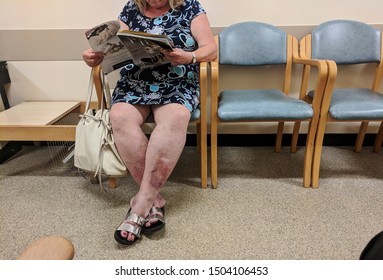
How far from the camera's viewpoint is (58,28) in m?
1.75

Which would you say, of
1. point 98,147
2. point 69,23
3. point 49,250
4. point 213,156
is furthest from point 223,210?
point 69,23

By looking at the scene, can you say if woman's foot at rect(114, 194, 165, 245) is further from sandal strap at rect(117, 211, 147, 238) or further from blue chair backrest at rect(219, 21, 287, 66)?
blue chair backrest at rect(219, 21, 287, 66)

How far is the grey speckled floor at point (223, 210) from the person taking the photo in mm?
1130

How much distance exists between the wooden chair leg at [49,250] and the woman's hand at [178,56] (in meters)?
0.90

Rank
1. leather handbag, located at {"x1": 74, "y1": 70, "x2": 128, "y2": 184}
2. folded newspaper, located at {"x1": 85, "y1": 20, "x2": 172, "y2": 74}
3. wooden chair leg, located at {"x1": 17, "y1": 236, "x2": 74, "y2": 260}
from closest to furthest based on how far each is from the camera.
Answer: wooden chair leg, located at {"x1": 17, "y1": 236, "x2": 74, "y2": 260}
folded newspaper, located at {"x1": 85, "y1": 20, "x2": 172, "y2": 74}
leather handbag, located at {"x1": 74, "y1": 70, "x2": 128, "y2": 184}

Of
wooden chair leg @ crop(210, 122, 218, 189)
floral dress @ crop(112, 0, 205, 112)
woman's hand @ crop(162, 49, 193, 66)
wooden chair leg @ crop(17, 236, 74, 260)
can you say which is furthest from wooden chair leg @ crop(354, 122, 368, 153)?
wooden chair leg @ crop(17, 236, 74, 260)

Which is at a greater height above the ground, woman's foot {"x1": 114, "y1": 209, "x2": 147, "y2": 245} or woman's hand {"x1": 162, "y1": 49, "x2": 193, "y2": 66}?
woman's hand {"x1": 162, "y1": 49, "x2": 193, "y2": 66}

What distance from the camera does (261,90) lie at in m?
1.63

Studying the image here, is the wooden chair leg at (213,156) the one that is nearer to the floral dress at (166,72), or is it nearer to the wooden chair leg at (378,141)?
the floral dress at (166,72)

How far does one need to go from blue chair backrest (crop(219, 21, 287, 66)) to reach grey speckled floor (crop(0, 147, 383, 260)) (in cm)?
65

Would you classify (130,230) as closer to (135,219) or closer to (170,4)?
(135,219)

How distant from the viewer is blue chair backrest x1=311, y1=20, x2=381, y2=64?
5.30 ft

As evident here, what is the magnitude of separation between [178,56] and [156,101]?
0.76ft

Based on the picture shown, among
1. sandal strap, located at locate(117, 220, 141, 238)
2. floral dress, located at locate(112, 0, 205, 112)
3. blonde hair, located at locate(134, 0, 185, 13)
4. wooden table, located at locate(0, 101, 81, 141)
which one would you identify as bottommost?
sandal strap, located at locate(117, 220, 141, 238)
